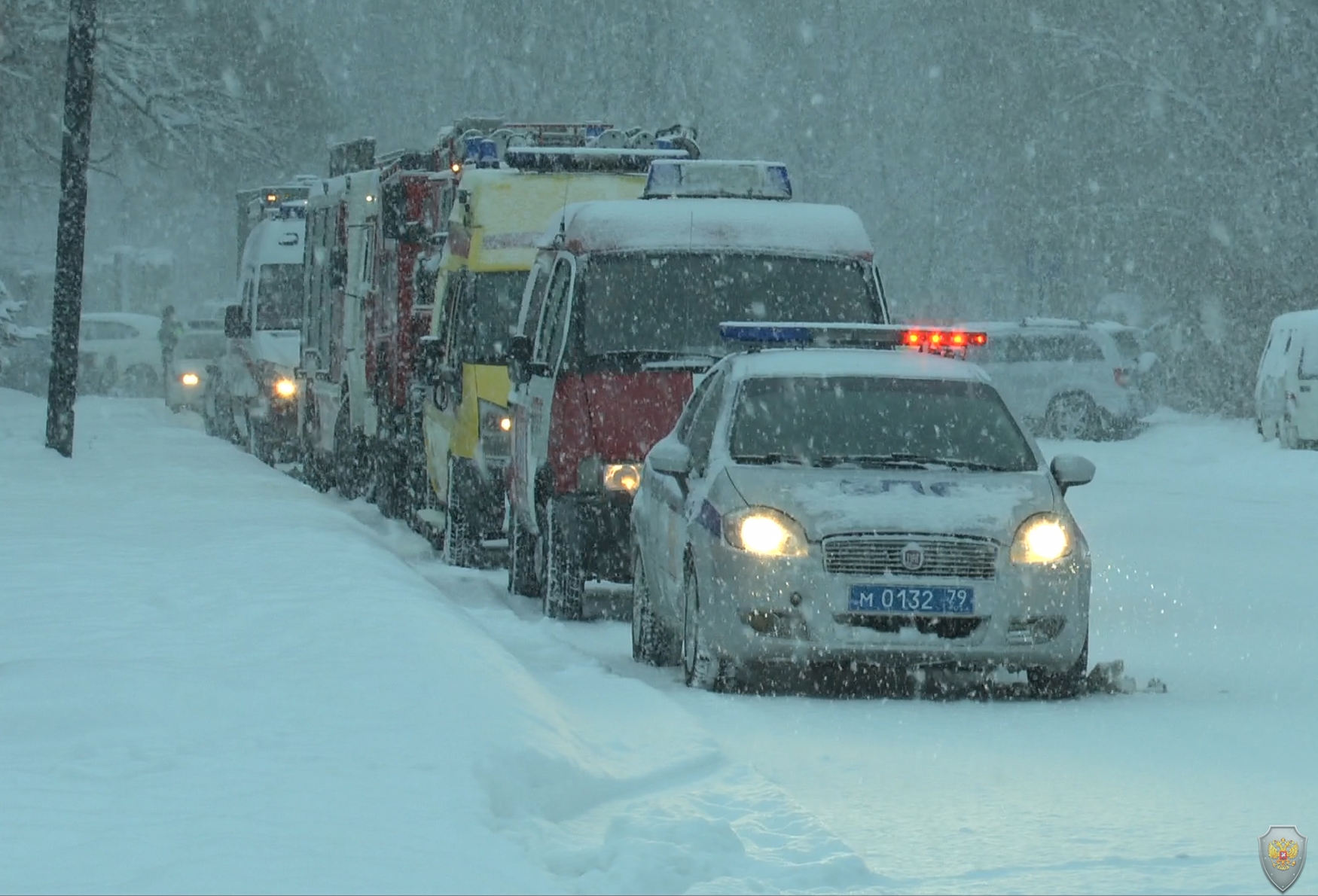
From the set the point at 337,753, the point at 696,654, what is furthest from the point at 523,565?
the point at 337,753

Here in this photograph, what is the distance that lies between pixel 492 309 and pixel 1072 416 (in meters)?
21.2

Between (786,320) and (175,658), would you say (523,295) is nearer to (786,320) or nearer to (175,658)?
(786,320)

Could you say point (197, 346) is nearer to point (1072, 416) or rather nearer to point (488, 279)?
point (1072, 416)

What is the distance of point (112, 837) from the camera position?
244 inches

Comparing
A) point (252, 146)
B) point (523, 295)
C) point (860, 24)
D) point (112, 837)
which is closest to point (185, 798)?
point (112, 837)

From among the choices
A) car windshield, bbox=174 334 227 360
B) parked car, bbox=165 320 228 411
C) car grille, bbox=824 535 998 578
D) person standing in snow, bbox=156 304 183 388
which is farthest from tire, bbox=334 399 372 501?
person standing in snow, bbox=156 304 183 388

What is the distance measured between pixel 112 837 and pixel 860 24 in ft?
208

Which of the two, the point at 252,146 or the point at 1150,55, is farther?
the point at 1150,55

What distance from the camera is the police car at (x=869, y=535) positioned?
1016 centimetres

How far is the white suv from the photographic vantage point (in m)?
36.5

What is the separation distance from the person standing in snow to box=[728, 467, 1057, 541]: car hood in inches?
1209

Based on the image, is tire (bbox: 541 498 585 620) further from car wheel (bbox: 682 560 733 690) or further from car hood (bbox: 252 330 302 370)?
car hood (bbox: 252 330 302 370)

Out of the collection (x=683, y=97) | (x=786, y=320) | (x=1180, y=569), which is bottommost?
(x=1180, y=569)

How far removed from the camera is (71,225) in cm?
2205
